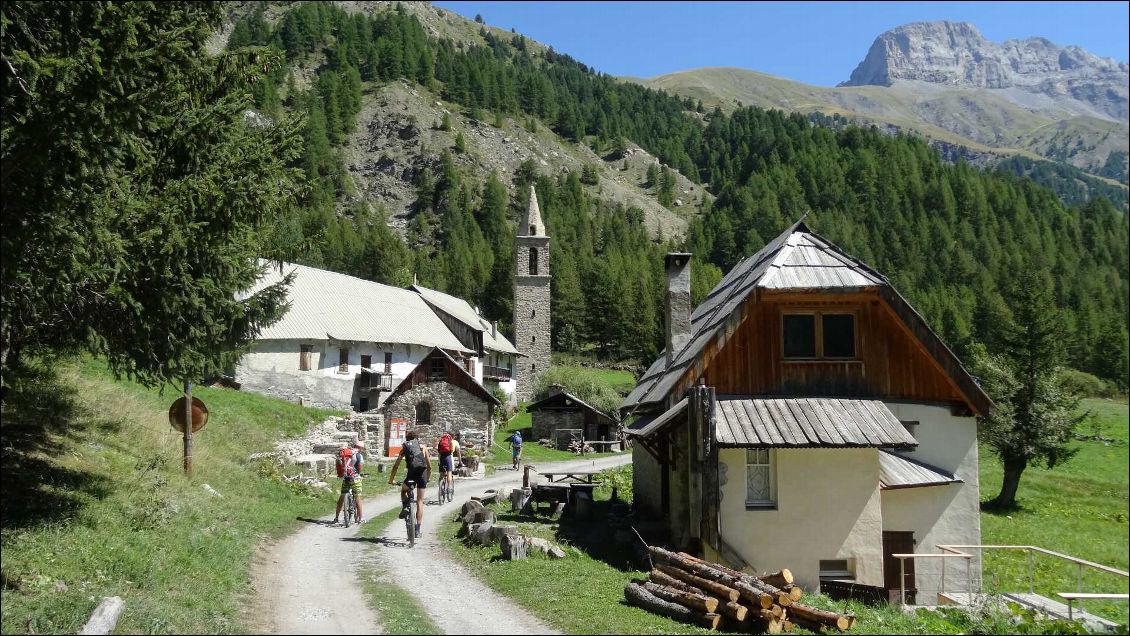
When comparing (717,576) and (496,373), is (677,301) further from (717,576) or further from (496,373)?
(496,373)

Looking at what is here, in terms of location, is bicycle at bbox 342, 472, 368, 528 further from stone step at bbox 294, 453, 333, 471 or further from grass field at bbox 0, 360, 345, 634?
stone step at bbox 294, 453, 333, 471

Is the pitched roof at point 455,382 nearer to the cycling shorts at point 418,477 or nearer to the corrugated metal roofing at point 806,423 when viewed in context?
the cycling shorts at point 418,477

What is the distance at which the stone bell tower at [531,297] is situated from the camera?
7662cm

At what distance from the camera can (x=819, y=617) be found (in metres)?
10.8

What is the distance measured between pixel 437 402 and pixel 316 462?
14.9m

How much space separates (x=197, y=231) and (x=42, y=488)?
5.12 metres

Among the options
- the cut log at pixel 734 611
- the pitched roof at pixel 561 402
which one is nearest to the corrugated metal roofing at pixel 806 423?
the cut log at pixel 734 611

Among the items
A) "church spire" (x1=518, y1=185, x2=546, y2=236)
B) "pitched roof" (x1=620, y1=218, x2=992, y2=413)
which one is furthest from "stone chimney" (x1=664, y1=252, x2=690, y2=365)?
"church spire" (x1=518, y1=185, x2=546, y2=236)

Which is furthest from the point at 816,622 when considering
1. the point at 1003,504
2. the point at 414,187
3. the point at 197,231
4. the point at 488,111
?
the point at 488,111

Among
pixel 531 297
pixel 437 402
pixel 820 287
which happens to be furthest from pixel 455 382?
pixel 531 297

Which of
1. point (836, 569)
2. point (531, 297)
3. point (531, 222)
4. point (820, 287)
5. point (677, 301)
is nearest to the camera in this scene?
point (836, 569)

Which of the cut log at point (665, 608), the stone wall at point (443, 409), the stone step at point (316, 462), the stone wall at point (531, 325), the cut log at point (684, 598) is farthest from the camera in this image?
the stone wall at point (531, 325)

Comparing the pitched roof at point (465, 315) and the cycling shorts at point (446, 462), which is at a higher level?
the pitched roof at point (465, 315)

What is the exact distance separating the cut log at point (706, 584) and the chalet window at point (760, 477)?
402 cm
